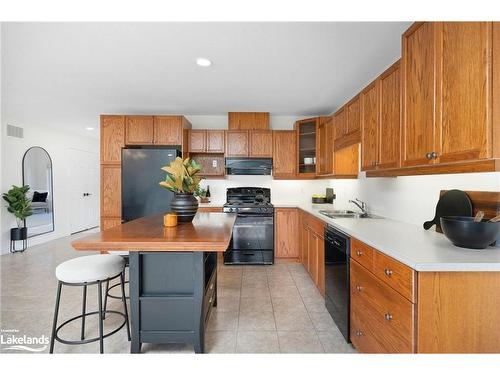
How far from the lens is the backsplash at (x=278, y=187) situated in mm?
4289

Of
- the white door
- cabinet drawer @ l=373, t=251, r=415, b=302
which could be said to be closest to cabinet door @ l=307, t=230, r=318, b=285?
cabinet drawer @ l=373, t=251, r=415, b=302

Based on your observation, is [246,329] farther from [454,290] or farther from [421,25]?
[421,25]

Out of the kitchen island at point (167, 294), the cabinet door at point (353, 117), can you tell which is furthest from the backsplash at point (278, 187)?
the kitchen island at point (167, 294)

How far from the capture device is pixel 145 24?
5.98ft

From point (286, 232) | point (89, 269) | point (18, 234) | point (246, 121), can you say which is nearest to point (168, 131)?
Answer: point (246, 121)

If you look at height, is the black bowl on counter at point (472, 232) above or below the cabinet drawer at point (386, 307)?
above

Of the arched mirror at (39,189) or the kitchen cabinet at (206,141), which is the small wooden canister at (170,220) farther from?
the arched mirror at (39,189)

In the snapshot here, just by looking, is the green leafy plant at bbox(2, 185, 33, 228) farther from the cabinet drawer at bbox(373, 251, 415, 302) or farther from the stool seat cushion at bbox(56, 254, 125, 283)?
the cabinet drawer at bbox(373, 251, 415, 302)

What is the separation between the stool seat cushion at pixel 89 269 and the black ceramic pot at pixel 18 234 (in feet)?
12.8

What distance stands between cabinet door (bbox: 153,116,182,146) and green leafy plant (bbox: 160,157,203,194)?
202 centimetres

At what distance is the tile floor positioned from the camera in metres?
1.82

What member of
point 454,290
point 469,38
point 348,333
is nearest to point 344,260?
point 348,333
